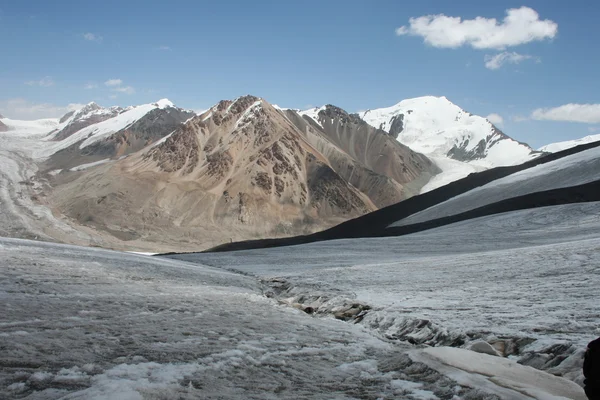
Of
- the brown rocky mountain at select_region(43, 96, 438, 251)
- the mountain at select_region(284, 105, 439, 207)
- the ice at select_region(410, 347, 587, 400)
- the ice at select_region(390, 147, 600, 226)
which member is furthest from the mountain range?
the ice at select_region(410, 347, 587, 400)

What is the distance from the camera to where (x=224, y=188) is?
122562 millimetres

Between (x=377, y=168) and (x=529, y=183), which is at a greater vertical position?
(x=377, y=168)

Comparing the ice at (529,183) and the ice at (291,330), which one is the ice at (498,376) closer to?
the ice at (291,330)

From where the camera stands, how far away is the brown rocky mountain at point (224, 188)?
10712 centimetres

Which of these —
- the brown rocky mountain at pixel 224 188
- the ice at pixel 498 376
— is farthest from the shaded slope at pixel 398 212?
the ice at pixel 498 376

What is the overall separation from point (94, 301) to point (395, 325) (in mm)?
7267

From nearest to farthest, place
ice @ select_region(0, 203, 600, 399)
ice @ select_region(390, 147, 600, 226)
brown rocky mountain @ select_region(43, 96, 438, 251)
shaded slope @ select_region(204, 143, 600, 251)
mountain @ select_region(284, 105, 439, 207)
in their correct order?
ice @ select_region(0, 203, 600, 399), ice @ select_region(390, 147, 600, 226), shaded slope @ select_region(204, 143, 600, 251), brown rocky mountain @ select_region(43, 96, 438, 251), mountain @ select_region(284, 105, 439, 207)

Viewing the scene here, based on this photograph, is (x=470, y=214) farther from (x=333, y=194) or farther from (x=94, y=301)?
(x=333, y=194)

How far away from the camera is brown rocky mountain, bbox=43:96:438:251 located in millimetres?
107125

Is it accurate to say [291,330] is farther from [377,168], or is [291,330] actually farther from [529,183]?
[377,168]

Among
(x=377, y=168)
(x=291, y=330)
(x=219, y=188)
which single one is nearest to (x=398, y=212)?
(x=219, y=188)

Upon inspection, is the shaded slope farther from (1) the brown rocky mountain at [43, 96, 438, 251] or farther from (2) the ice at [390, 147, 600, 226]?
(1) the brown rocky mountain at [43, 96, 438, 251]

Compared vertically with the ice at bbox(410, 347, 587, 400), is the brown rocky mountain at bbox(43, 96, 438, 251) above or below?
above

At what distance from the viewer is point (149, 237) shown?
3903 inches
